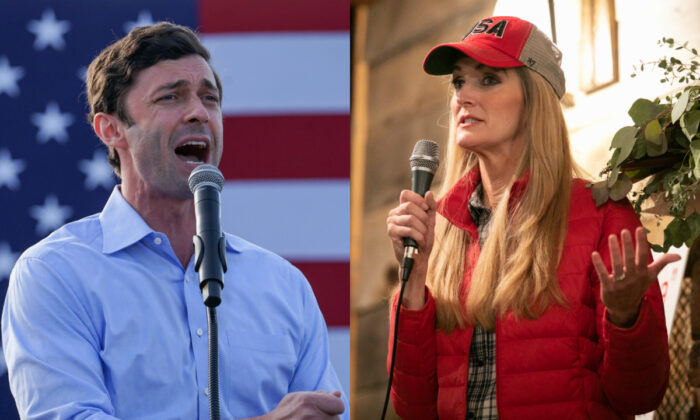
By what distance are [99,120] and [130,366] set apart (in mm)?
770

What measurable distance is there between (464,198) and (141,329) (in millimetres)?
989

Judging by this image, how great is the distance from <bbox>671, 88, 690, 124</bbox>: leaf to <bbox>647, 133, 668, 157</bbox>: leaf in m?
0.08

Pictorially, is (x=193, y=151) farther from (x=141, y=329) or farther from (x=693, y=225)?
(x=693, y=225)

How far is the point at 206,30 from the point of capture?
2.85 metres

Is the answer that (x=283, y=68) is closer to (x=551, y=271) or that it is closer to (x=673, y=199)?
(x=551, y=271)

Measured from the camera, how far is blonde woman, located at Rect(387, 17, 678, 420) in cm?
234

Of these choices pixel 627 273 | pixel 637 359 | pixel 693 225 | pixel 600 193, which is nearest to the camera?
pixel 627 273

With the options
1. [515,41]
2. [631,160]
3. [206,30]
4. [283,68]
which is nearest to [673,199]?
[631,160]

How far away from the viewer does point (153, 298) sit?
257 cm

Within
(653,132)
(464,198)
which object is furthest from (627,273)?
(464,198)

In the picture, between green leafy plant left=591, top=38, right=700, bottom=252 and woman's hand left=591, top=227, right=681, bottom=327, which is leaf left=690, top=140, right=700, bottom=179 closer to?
green leafy plant left=591, top=38, right=700, bottom=252

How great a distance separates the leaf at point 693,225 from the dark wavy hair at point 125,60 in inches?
57.9

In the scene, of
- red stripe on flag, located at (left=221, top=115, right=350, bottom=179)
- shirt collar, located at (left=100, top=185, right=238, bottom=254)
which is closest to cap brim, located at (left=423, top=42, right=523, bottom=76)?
red stripe on flag, located at (left=221, top=115, right=350, bottom=179)

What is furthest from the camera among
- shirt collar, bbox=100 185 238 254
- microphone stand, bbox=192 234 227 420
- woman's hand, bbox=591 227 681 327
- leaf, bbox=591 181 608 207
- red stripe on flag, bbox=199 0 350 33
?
red stripe on flag, bbox=199 0 350 33
